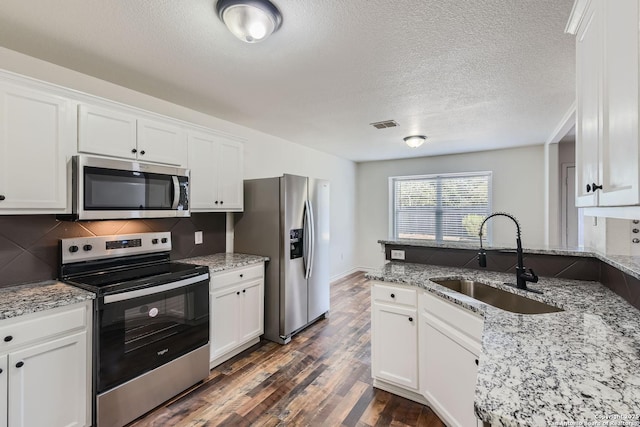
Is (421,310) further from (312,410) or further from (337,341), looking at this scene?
(337,341)

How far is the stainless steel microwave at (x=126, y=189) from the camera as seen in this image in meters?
1.96

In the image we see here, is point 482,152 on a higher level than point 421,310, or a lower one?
higher

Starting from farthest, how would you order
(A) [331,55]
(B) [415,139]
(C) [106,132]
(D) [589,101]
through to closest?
(B) [415,139], (C) [106,132], (A) [331,55], (D) [589,101]

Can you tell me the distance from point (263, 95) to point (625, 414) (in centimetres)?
278

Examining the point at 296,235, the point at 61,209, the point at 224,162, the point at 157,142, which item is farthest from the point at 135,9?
the point at 296,235

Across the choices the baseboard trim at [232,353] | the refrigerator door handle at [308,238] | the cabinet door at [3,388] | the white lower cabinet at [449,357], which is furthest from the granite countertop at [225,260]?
the white lower cabinet at [449,357]

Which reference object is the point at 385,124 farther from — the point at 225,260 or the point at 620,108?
the point at 620,108

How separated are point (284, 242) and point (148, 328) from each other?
142 centimetres

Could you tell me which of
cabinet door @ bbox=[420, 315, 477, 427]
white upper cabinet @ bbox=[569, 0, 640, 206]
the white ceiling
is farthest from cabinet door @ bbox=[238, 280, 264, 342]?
white upper cabinet @ bbox=[569, 0, 640, 206]

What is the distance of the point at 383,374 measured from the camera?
2.26 m

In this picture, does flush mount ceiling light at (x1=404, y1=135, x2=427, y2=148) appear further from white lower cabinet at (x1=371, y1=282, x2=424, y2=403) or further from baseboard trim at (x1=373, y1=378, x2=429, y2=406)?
baseboard trim at (x1=373, y1=378, x2=429, y2=406)

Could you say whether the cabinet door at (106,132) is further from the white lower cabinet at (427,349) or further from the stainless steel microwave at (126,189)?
the white lower cabinet at (427,349)

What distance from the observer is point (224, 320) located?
106 inches

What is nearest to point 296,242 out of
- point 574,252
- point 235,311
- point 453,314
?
point 235,311
